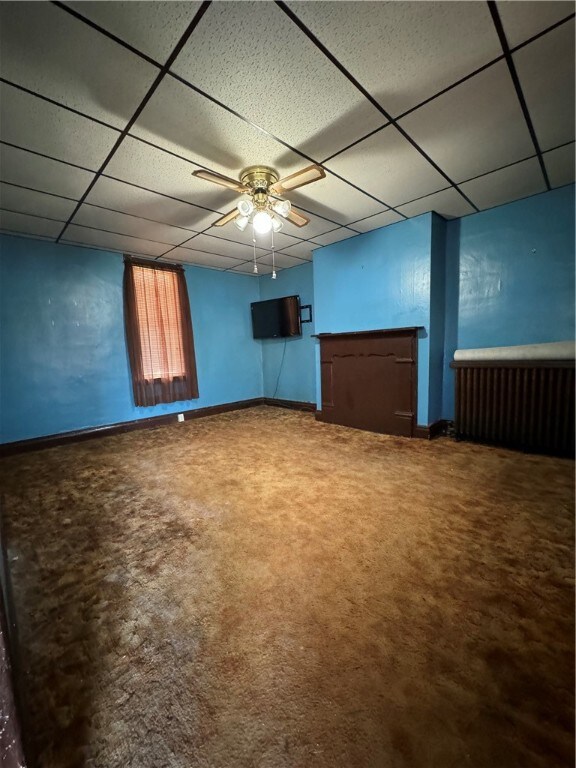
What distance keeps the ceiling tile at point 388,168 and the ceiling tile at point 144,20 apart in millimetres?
1241

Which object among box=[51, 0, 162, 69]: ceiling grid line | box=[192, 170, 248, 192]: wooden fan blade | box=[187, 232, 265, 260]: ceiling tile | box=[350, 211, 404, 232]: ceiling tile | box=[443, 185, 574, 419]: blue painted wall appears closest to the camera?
box=[51, 0, 162, 69]: ceiling grid line

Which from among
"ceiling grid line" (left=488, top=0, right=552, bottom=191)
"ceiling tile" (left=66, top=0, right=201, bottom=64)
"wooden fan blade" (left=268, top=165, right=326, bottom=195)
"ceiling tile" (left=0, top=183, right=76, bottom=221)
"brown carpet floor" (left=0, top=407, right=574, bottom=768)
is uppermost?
"ceiling tile" (left=0, top=183, right=76, bottom=221)

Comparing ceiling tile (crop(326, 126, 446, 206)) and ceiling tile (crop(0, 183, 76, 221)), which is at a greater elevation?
ceiling tile (crop(0, 183, 76, 221))

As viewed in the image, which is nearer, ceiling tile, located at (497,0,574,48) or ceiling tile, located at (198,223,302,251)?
ceiling tile, located at (497,0,574,48)

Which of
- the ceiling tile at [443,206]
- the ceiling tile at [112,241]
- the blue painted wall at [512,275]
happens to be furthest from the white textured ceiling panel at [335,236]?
the ceiling tile at [112,241]

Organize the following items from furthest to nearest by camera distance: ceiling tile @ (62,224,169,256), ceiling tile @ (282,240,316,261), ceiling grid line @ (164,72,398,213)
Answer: ceiling tile @ (282,240,316,261) < ceiling tile @ (62,224,169,256) < ceiling grid line @ (164,72,398,213)

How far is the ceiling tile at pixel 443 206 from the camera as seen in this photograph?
276cm

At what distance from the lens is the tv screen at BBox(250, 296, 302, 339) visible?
16.3 ft

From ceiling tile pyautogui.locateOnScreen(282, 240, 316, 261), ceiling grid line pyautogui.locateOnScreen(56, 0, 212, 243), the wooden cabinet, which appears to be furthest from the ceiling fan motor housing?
the wooden cabinet

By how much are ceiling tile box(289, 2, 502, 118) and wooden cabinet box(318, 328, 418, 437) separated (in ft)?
7.01

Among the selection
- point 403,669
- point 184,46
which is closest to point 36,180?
point 184,46

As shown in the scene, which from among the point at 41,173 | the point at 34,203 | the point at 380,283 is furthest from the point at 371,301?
the point at 34,203

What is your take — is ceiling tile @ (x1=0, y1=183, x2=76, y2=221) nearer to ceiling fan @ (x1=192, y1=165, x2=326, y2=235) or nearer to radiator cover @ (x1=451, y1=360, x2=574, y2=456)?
ceiling fan @ (x1=192, y1=165, x2=326, y2=235)

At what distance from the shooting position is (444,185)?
2.57 m
